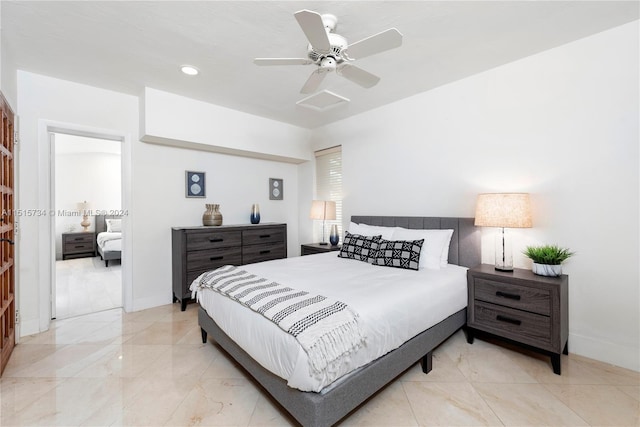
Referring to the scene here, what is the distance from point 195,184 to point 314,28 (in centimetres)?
289

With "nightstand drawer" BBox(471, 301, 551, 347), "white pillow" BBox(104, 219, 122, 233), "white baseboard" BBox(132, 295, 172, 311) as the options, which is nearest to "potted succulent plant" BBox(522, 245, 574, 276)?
"nightstand drawer" BBox(471, 301, 551, 347)

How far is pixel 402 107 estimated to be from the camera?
3.50 metres

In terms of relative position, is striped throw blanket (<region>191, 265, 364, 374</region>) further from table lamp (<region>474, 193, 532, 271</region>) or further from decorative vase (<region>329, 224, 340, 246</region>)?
decorative vase (<region>329, 224, 340, 246</region>)

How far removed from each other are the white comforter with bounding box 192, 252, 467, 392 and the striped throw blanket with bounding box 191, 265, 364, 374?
0.15 feet

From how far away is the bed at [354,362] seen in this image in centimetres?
138

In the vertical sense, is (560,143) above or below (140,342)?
above

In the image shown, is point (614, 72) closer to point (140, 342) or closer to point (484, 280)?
point (484, 280)

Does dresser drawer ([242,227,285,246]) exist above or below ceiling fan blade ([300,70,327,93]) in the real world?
below

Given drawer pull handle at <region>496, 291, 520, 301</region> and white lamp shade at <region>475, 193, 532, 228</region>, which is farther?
white lamp shade at <region>475, 193, 532, 228</region>

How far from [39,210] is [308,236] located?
331 cm

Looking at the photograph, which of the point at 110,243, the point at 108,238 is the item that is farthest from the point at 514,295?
the point at 108,238

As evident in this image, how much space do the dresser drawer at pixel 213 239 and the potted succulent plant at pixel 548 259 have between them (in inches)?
125

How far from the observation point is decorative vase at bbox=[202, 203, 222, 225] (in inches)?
150

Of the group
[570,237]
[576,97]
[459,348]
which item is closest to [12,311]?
[459,348]
